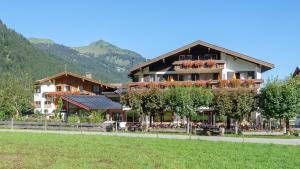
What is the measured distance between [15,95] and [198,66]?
1049 inches

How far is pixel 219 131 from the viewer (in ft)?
116

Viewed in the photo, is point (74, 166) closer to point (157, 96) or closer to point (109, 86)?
point (157, 96)

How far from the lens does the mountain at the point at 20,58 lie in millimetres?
152625

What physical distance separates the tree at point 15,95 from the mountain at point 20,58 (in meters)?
82.3

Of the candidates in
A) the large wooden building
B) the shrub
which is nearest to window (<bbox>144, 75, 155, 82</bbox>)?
the large wooden building

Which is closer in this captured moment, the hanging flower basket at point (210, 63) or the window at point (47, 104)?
the hanging flower basket at point (210, 63)

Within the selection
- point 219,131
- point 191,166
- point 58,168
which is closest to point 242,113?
point 219,131

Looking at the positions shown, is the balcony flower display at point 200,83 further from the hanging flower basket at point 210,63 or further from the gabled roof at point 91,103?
the gabled roof at point 91,103

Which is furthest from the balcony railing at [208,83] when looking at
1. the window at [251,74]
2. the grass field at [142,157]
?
the grass field at [142,157]

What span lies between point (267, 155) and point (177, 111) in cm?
2069

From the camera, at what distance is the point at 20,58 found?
160 meters

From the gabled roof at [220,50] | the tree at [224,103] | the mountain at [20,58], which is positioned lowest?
the tree at [224,103]

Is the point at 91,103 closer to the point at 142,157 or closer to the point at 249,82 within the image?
the point at 249,82

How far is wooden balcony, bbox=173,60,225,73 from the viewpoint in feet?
167
